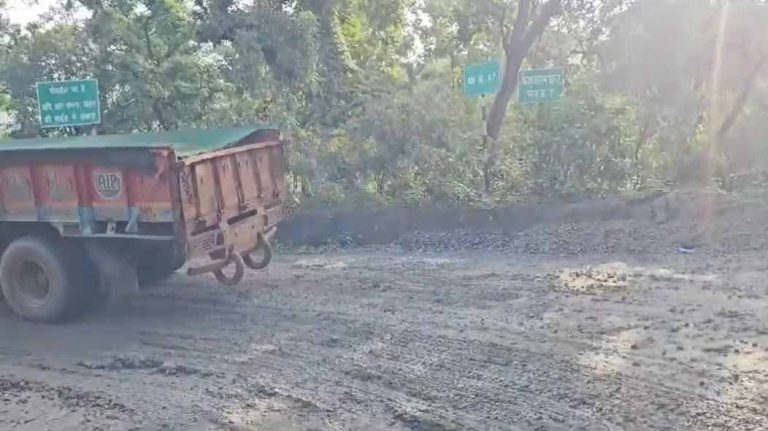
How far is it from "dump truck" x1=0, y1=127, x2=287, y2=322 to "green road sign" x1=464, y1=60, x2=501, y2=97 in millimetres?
4878

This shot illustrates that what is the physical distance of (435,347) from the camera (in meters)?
6.36

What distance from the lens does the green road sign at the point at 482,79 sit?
1224 cm

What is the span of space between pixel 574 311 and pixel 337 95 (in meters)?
8.56

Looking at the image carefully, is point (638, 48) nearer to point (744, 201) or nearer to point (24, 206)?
point (744, 201)

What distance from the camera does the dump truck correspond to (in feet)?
23.5

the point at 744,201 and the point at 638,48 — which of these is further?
the point at 638,48

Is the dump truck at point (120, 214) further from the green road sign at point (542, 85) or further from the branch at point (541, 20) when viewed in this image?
the branch at point (541, 20)

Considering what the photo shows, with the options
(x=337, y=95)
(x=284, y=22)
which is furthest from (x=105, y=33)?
(x=337, y=95)

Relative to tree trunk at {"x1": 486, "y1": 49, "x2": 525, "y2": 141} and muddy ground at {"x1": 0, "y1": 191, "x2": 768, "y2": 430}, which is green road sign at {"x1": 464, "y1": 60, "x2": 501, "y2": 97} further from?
muddy ground at {"x1": 0, "y1": 191, "x2": 768, "y2": 430}

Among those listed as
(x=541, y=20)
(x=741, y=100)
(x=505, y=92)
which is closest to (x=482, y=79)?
(x=505, y=92)

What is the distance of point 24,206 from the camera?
7.84 metres

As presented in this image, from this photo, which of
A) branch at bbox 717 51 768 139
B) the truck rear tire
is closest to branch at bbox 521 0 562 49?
branch at bbox 717 51 768 139

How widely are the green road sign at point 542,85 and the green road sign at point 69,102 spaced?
6749 millimetres

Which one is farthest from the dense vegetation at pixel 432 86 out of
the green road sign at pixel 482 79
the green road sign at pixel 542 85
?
the green road sign at pixel 482 79
